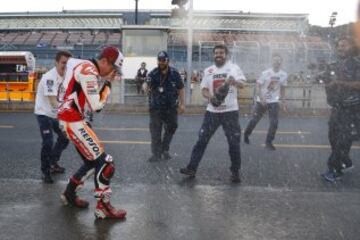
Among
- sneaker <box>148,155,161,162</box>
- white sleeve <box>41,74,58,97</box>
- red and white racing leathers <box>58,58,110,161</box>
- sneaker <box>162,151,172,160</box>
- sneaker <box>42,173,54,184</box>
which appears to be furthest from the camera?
sneaker <box>162,151,172,160</box>

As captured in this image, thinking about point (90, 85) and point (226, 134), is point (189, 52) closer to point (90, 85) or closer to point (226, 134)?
point (226, 134)

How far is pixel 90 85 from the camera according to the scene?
483cm

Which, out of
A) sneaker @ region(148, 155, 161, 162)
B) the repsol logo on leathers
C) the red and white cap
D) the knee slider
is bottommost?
sneaker @ region(148, 155, 161, 162)

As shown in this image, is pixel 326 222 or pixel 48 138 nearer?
pixel 326 222

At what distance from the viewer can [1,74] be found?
23703 mm

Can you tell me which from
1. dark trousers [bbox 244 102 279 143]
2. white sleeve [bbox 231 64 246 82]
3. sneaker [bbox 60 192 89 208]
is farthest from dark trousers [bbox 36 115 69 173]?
dark trousers [bbox 244 102 279 143]

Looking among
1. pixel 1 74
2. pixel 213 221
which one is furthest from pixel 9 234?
pixel 1 74

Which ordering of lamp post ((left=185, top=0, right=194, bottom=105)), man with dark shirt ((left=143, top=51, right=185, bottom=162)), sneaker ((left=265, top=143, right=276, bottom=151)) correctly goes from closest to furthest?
man with dark shirt ((left=143, top=51, right=185, bottom=162)), sneaker ((left=265, top=143, right=276, bottom=151)), lamp post ((left=185, top=0, right=194, bottom=105))

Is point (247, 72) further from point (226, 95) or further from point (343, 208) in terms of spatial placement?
point (343, 208)

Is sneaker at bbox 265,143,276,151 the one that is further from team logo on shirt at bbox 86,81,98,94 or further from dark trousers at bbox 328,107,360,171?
team logo on shirt at bbox 86,81,98,94

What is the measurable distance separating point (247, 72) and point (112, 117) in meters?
6.64

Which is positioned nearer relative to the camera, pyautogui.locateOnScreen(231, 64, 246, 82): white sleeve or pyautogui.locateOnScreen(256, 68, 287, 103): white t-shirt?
pyautogui.locateOnScreen(231, 64, 246, 82): white sleeve

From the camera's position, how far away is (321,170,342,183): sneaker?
22.3 ft

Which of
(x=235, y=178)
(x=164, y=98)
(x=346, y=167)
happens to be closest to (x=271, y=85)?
(x=164, y=98)
